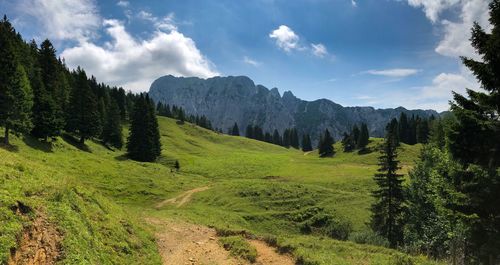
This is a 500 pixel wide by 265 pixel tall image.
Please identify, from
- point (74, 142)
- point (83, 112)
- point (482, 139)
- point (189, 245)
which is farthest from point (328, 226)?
point (83, 112)

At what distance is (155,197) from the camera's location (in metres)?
45.0

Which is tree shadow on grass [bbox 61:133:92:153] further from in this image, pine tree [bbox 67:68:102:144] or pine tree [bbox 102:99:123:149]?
pine tree [bbox 102:99:123:149]

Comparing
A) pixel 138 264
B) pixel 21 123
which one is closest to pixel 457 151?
pixel 138 264

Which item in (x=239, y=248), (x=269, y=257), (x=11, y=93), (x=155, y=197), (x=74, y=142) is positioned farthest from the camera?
(x=74, y=142)

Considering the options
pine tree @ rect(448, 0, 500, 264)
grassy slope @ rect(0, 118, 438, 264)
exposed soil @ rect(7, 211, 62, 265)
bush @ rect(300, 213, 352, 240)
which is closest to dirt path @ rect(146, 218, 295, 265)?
grassy slope @ rect(0, 118, 438, 264)

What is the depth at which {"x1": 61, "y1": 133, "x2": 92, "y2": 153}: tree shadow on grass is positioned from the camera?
66.8 m

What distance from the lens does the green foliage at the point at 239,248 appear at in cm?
2027

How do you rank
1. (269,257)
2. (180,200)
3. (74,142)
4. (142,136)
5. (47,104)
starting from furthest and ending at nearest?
(142,136)
(74,142)
(47,104)
(180,200)
(269,257)

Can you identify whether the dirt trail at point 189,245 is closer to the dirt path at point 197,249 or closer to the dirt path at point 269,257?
the dirt path at point 197,249

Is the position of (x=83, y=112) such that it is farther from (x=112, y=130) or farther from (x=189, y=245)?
(x=189, y=245)

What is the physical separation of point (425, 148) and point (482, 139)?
145ft

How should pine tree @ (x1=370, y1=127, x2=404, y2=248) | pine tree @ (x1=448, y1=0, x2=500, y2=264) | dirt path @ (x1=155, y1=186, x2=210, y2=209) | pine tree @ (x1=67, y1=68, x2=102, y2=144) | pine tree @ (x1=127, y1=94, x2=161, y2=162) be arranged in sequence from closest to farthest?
pine tree @ (x1=448, y1=0, x2=500, y2=264) < pine tree @ (x1=370, y1=127, x2=404, y2=248) < dirt path @ (x1=155, y1=186, x2=210, y2=209) < pine tree @ (x1=67, y1=68, x2=102, y2=144) < pine tree @ (x1=127, y1=94, x2=161, y2=162)

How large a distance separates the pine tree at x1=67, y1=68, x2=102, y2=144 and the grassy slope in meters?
4.12

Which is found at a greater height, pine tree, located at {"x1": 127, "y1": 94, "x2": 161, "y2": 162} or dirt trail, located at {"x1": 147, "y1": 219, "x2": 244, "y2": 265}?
pine tree, located at {"x1": 127, "y1": 94, "x2": 161, "y2": 162}
